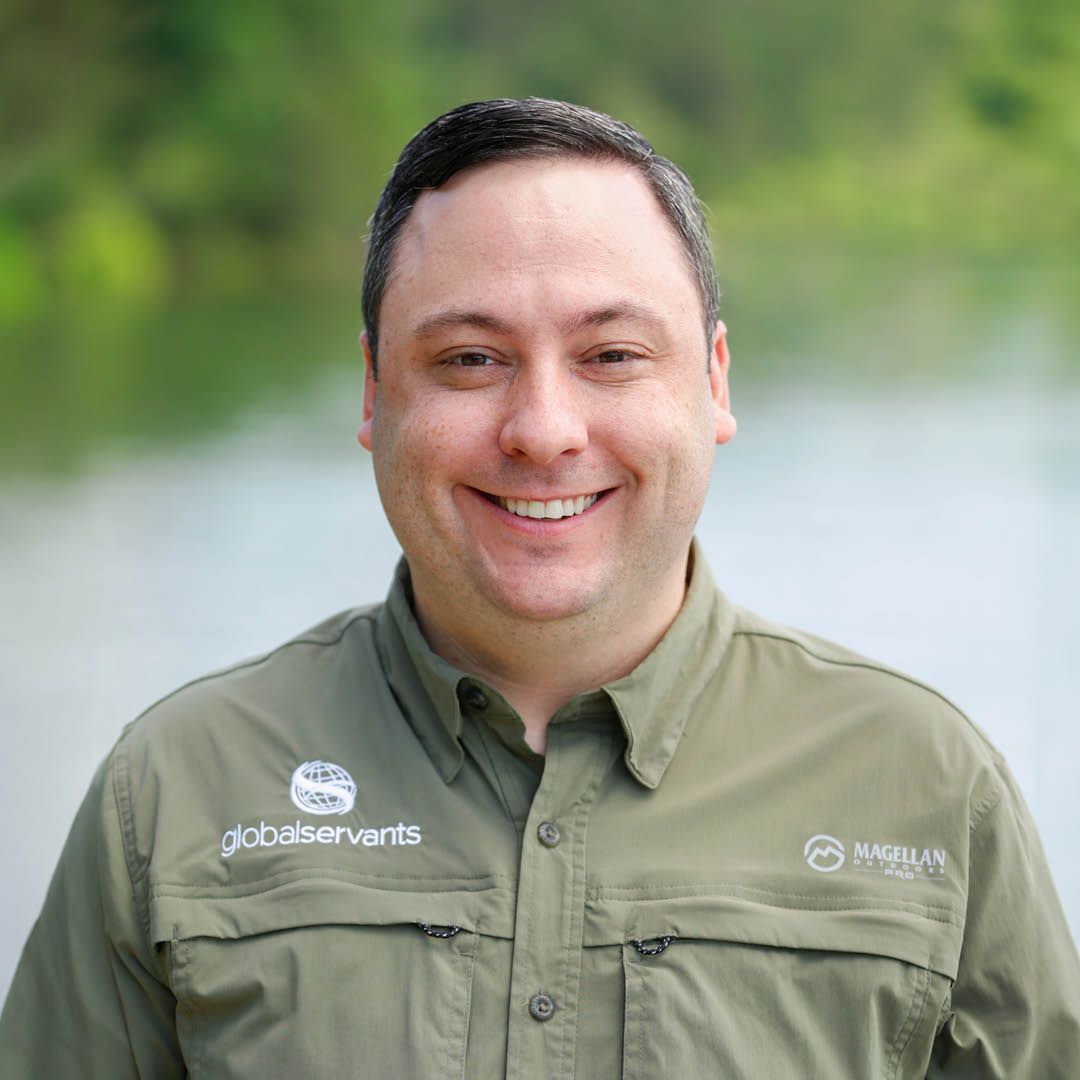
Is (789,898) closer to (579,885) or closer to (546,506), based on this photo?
(579,885)

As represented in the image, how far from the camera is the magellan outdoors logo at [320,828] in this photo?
135 centimetres

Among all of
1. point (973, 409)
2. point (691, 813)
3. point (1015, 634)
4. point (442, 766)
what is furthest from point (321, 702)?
point (973, 409)

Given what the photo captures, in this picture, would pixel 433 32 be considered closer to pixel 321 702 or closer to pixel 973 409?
pixel 973 409

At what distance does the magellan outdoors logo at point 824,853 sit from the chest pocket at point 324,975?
281 mm

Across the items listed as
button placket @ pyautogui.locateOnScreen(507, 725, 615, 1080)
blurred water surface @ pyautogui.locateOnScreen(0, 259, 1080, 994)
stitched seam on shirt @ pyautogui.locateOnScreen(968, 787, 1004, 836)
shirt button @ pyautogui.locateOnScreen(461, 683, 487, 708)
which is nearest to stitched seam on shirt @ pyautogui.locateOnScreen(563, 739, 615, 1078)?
button placket @ pyautogui.locateOnScreen(507, 725, 615, 1080)

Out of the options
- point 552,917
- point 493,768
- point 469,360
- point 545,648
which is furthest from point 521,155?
point 552,917

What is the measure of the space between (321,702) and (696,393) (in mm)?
478

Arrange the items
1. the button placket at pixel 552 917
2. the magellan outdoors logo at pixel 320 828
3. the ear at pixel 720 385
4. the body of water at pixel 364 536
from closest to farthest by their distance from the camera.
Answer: the button placket at pixel 552 917, the magellan outdoors logo at pixel 320 828, the ear at pixel 720 385, the body of water at pixel 364 536

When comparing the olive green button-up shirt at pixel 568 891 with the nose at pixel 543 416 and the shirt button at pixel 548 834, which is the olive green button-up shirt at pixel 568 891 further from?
the nose at pixel 543 416

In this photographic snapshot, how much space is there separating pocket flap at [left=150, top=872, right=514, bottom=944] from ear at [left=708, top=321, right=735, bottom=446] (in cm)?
50

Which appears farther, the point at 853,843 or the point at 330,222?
the point at 330,222

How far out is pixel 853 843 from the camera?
1.33 m

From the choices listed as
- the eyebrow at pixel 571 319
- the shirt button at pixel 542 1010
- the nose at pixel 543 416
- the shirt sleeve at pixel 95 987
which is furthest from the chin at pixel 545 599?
the shirt sleeve at pixel 95 987

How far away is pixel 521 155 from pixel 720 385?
Result: 0.32 metres
